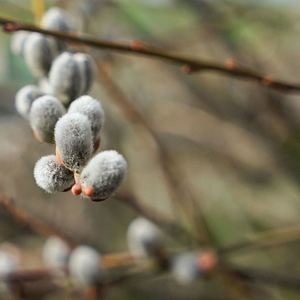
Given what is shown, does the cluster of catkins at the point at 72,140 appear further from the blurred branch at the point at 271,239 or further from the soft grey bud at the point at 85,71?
the blurred branch at the point at 271,239

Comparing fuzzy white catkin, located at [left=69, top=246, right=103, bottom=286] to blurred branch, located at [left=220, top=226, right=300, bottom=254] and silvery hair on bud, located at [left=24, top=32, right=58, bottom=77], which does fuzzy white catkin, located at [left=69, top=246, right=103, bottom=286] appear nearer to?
blurred branch, located at [left=220, top=226, right=300, bottom=254]

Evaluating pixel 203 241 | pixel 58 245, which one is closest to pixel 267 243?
pixel 203 241

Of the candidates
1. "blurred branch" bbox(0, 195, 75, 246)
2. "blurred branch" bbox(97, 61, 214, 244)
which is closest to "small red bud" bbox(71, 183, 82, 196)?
"blurred branch" bbox(0, 195, 75, 246)

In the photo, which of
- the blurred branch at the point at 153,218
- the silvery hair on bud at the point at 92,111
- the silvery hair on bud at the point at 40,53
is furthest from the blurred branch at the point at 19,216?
the silvery hair on bud at the point at 92,111

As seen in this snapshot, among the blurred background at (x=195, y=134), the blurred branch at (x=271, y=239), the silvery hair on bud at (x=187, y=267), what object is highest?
the blurred branch at (x=271, y=239)

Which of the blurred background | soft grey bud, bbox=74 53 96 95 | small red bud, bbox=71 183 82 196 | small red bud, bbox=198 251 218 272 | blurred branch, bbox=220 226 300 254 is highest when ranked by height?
small red bud, bbox=71 183 82 196

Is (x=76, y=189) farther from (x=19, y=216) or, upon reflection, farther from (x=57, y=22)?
(x=19, y=216)

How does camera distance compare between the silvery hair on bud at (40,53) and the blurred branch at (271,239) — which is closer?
the silvery hair on bud at (40,53)

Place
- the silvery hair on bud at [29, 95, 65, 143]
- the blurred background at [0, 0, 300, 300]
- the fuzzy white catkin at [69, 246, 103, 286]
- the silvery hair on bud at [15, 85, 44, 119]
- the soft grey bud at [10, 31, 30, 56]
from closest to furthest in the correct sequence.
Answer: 1. the silvery hair on bud at [29, 95, 65, 143]
2. the silvery hair on bud at [15, 85, 44, 119]
3. the soft grey bud at [10, 31, 30, 56]
4. the fuzzy white catkin at [69, 246, 103, 286]
5. the blurred background at [0, 0, 300, 300]
